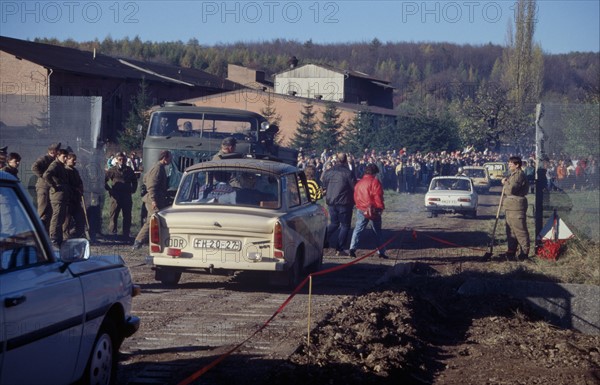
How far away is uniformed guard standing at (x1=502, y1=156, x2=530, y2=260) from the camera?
16875 mm

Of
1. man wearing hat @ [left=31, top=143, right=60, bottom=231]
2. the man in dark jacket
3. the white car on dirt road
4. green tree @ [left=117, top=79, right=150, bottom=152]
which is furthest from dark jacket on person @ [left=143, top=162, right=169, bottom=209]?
green tree @ [left=117, top=79, right=150, bottom=152]

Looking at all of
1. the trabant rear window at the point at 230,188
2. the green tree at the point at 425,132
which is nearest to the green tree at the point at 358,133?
the green tree at the point at 425,132

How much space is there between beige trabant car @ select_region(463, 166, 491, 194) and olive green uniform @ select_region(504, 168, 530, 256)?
Answer: 2901cm

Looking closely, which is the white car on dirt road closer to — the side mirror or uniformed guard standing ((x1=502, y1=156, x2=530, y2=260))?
uniformed guard standing ((x1=502, y1=156, x2=530, y2=260))

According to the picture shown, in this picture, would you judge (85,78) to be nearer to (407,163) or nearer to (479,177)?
(407,163)

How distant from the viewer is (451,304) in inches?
504

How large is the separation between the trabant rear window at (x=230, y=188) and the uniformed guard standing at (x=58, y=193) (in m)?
3.76

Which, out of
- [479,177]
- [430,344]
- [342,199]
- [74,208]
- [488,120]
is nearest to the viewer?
[430,344]

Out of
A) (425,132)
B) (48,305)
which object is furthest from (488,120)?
(48,305)

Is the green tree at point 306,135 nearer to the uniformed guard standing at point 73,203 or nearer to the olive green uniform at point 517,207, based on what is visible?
the olive green uniform at point 517,207

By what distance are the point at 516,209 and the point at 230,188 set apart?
7.31 metres

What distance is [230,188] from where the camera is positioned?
12.0 m

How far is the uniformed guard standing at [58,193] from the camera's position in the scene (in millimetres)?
14844

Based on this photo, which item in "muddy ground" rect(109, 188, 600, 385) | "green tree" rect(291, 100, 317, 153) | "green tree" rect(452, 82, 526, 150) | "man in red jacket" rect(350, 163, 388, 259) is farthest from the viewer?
"green tree" rect(452, 82, 526, 150)
